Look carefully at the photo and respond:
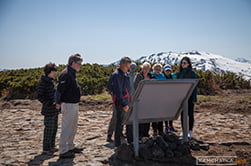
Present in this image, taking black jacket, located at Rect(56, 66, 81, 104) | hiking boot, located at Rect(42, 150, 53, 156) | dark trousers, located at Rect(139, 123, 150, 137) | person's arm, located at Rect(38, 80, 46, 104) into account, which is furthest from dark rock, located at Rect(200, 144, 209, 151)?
person's arm, located at Rect(38, 80, 46, 104)

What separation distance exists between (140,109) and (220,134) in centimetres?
291

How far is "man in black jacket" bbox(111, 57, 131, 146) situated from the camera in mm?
4625

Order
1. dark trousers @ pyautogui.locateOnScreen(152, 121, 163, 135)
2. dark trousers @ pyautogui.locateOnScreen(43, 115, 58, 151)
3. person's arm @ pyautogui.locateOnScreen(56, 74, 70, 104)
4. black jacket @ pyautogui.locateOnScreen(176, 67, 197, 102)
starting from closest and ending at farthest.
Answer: person's arm @ pyautogui.locateOnScreen(56, 74, 70, 104) → dark trousers @ pyautogui.locateOnScreen(43, 115, 58, 151) → black jacket @ pyautogui.locateOnScreen(176, 67, 197, 102) → dark trousers @ pyautogui.locateOnScreen(152, 121, 163, 135)

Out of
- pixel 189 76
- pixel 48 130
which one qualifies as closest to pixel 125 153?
pixel 48 130

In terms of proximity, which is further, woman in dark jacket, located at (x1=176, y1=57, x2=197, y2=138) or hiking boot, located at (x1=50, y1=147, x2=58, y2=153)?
woman in dark jacket, located at (x1=176, y1=57, x2=197, y2=138)

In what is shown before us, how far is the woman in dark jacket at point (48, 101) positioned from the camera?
4.74m

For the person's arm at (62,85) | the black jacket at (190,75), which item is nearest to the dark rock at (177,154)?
the black jacket at (190,75)

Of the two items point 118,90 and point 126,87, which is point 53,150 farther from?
point 126,87

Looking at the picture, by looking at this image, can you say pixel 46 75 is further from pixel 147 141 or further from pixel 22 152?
pixel 147 141

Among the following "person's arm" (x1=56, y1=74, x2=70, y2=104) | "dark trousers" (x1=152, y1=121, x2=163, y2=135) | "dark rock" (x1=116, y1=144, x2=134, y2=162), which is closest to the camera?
"dark rock" (x1=116, y1=144, x2=134, y2=162)

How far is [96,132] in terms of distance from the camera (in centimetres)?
631

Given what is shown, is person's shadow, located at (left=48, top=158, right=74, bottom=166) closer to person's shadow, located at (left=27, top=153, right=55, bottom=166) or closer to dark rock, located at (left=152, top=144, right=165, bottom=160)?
person's shadow, located at (left=27, top=153, right=55, bottom=166)

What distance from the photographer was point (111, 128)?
5605mm

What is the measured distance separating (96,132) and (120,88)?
219 cm
